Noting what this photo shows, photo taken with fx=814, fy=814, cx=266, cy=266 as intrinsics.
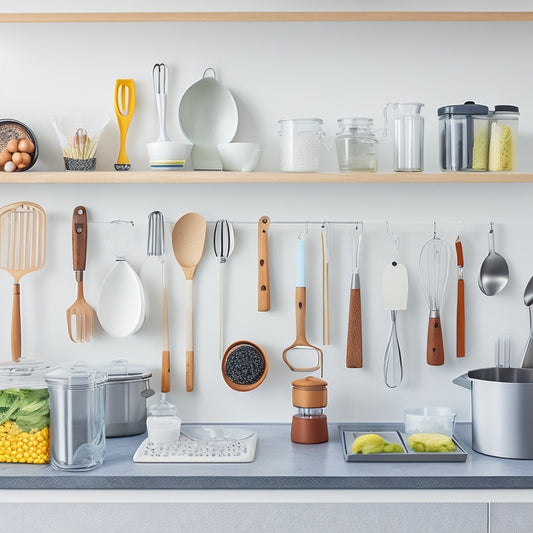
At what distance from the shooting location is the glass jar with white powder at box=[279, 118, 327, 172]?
2170 millimetres

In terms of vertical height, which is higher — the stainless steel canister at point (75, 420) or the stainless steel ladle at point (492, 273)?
the stainless steel ladle at point (492, 273)

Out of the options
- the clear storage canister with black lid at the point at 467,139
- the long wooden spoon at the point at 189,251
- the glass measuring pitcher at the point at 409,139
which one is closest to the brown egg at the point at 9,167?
the long wooden spoon at the point at 189,251

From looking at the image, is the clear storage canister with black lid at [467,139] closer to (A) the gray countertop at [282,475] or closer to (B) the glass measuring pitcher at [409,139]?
(B) the glass measuring pitcher at [409,139]

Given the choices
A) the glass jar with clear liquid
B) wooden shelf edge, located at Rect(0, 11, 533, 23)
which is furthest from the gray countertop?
wooden shelf edge, located at Rect(0, 11, 533, 23)

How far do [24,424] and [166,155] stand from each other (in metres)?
0.78

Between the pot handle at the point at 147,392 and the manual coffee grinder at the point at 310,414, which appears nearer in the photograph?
the manual coffee grinder at the point at 310,414

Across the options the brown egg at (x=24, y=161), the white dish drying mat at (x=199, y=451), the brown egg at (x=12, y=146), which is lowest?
the white dish drying mat at (x=199, y=451)

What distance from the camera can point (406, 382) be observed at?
236 cm

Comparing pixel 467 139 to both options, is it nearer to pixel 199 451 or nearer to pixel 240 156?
pixel 240 156

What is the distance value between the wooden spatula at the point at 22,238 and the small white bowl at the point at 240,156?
57cm

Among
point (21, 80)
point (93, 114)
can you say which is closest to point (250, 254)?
point (93, 114)

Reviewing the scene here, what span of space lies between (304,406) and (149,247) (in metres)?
0.64

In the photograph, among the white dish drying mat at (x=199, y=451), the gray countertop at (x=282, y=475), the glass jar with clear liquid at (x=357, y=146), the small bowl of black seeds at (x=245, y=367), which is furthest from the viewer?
the small bowl of black seeds at (x=245, y=367)

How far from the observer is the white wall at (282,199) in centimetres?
233
